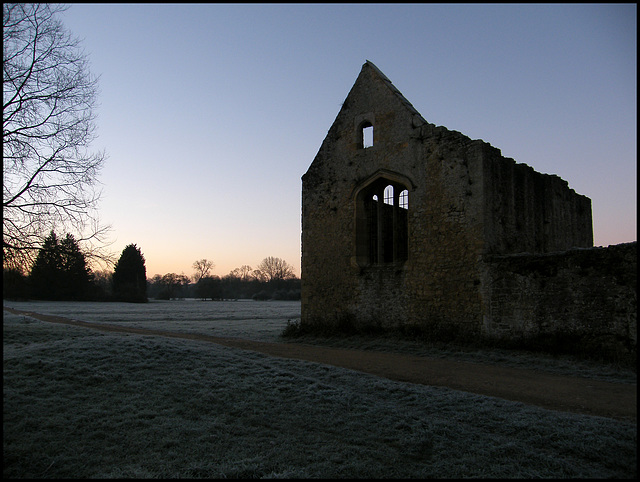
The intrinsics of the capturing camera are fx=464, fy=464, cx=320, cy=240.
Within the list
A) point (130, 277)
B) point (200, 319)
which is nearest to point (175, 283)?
point (130, 277)

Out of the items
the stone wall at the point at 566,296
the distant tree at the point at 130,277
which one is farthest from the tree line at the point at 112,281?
the stone wall at the point at 566,296

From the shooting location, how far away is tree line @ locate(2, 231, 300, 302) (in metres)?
13.8

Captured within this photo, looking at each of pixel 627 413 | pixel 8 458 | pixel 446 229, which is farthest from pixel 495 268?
pixel 8 458

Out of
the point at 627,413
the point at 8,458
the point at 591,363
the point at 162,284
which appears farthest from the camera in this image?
the point at 162,284

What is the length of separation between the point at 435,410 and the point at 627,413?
288 cm

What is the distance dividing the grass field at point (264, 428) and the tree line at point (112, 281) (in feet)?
17.0

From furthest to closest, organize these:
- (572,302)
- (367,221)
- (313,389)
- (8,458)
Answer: (367,221) < (572,302) < (313,389) < (8,458)

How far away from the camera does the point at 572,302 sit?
1191cm

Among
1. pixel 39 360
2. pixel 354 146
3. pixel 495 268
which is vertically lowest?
pixel 39 360

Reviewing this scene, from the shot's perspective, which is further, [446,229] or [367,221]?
[367,221]

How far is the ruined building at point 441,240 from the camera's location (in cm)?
1198

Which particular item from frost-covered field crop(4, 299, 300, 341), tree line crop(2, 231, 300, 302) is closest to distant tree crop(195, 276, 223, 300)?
tree line crop(2, 231, 300, 302)

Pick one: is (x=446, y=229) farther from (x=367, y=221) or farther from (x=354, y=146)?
(x=354, y=146)

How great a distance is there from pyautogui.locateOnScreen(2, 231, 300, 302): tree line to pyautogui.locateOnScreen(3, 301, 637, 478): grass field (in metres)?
5.17
